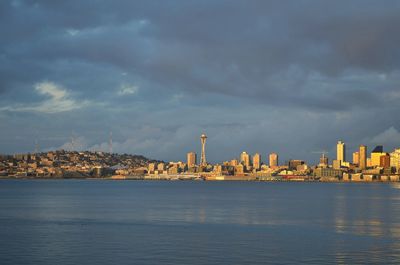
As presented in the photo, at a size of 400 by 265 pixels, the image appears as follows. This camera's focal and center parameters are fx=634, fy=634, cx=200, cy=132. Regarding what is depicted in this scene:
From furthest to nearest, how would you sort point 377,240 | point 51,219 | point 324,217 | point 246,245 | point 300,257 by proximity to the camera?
1. point 324,217
2. point 51,219
3. point 377,240
4. point 246,245
5. point 300,257

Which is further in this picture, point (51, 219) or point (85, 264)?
point (51, 219)

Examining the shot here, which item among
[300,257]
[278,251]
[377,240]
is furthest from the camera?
[377,240]

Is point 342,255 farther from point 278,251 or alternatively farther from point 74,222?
point 74,222

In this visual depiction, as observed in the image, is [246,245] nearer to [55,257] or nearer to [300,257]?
[300,257]

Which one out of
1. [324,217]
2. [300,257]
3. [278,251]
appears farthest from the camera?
[324,217]

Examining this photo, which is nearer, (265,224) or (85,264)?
(85,264)

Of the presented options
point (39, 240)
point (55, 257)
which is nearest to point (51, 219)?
point (39, 240)

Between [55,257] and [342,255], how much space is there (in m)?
18.6

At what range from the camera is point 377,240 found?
49500 millimetres

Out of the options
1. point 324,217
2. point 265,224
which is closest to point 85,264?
point 265,224

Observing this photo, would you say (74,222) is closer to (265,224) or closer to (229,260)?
(265,224)

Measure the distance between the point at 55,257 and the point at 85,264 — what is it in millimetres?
3524

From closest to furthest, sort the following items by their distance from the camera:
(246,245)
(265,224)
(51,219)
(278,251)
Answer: (278,251) → (246,245) → (265,224) → (51,219)

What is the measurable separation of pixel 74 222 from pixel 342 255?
105 ft
